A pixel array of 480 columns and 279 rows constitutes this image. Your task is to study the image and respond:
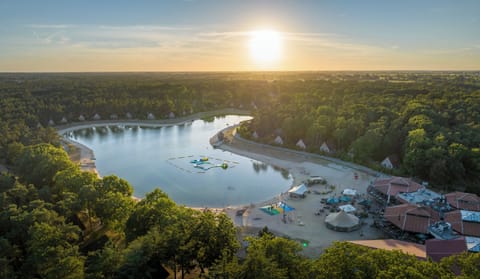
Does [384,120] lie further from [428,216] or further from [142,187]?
[142,187]

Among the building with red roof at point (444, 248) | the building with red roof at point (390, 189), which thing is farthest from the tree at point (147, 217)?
the building with red roof at point (390, 189)

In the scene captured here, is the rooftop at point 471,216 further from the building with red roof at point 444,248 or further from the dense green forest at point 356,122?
the dense green forest at point 356,122

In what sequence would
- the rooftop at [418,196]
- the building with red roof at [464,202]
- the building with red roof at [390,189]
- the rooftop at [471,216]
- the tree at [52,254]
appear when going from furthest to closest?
the building with red roof at [390,189] < the rooftop at [418,196] < the building with red roof at [464,202] < the rooftop at [471,216] < the tree at [52,254]

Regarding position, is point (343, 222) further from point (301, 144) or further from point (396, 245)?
point (301, 144)

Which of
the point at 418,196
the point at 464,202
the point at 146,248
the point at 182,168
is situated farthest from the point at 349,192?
the point at 146,248

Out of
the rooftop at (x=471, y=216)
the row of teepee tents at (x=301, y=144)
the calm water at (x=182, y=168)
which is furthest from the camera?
the row of teepee tents at (x=301, y=144)
